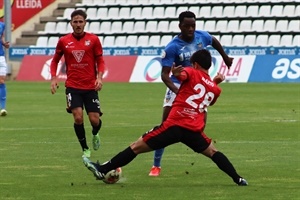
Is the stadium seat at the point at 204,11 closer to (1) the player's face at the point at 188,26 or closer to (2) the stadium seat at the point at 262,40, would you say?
(2) the stadium seat at the point at 262,40

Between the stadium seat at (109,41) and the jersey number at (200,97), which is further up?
the jersey number at (200,97)

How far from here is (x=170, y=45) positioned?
40.7ft

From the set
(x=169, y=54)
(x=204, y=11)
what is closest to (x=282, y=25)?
(x=204, y=11)

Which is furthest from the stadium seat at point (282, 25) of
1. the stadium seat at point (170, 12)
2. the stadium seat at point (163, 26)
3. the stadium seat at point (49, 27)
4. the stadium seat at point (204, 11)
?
the stadium seat at point (49, 27)

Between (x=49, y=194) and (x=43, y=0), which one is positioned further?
(x=43, y=0)

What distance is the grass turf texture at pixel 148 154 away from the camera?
1088 centimetres

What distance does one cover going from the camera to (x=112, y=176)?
1158cm

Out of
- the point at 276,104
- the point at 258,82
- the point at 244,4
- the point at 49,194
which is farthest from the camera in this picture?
the point at 244,4

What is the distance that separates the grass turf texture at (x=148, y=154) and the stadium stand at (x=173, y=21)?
14532 millimetres

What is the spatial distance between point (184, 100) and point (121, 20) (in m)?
38.3

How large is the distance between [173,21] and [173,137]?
36630 mm

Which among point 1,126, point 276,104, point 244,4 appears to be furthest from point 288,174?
point 244,4

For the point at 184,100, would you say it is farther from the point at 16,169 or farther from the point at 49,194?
the point at 16,169

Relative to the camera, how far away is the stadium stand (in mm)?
43750
